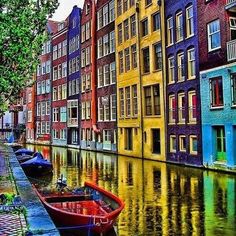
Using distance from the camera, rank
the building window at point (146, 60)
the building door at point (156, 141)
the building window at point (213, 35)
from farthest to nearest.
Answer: the building window at point (146, 60) → the building door at point (156, 141) → the building window at point (213, 35)

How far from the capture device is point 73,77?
209 feet

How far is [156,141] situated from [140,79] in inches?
279

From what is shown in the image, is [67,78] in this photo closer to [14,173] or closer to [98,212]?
[14,173]

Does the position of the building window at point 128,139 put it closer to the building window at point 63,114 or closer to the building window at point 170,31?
the building window at point 170,31

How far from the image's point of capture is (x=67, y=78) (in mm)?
66312

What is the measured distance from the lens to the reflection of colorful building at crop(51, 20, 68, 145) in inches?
2645

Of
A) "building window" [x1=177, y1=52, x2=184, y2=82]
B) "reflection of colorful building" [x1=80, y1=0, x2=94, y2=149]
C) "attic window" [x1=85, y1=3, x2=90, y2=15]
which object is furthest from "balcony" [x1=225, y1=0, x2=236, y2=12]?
"attic window" [x1=85, y1=3, x2=90, y2=15]

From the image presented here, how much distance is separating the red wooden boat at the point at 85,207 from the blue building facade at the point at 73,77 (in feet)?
148

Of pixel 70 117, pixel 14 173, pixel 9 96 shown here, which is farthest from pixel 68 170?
pixel 70 117

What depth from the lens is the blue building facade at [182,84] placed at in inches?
1247

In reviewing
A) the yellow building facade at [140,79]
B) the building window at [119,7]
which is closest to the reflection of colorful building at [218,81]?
the yellow building facade at [140,79]

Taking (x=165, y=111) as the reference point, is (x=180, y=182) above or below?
below

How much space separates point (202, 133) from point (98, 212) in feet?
62.4

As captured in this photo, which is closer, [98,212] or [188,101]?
[98,212]
